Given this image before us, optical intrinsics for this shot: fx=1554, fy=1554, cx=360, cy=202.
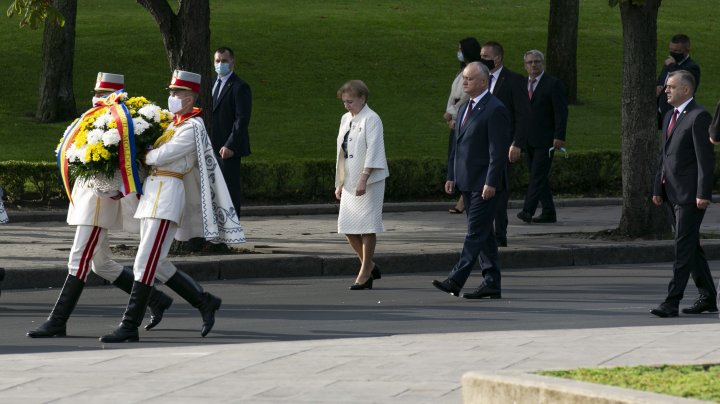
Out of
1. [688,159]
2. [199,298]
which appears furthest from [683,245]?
[199,298]

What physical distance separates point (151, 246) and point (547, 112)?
898 cm

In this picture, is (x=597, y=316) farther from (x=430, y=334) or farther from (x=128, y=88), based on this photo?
(x=128, y=88)

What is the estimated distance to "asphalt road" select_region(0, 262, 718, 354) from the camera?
403 inches

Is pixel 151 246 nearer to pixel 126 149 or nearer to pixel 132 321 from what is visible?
pixel 132 321

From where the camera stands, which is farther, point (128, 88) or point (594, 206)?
point (128, 88)

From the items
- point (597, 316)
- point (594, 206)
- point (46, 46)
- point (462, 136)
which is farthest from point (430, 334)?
point (46, 46)

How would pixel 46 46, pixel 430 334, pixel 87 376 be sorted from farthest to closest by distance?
1. pixel 46 46
2. pixel 430 334
3. pixel 87 376

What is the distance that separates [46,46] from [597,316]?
2034 cm

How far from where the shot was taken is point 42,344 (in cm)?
985

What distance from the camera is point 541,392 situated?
20.7ft

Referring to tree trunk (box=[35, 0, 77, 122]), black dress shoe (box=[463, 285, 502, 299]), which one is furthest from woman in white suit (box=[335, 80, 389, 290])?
tree trunk (box=[35, 0, 77, 122])

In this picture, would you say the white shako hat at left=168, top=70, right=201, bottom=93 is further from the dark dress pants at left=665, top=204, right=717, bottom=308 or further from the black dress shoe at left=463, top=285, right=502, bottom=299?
the dark dress pants at left=665, top=204, right=717, bottom=308

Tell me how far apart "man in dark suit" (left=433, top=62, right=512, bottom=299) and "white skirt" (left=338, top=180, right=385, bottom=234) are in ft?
2.74

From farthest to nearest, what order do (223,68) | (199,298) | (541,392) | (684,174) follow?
(223,68) → (684,174) → (199,298) → (541,392)
